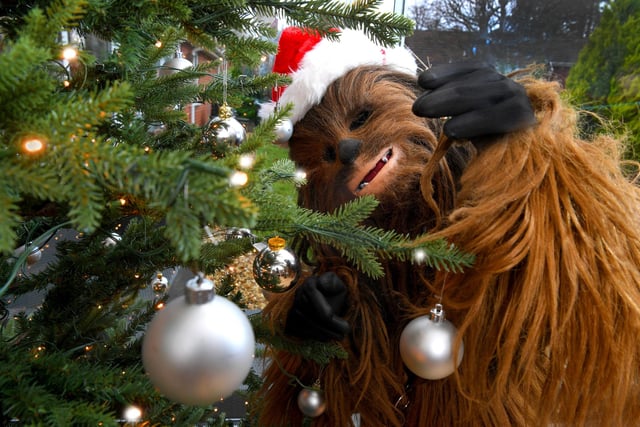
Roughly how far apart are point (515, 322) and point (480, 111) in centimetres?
30

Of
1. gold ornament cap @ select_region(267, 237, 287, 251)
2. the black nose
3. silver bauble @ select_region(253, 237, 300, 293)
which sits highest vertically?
the black nose

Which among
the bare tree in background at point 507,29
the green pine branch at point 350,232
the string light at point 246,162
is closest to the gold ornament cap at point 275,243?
the green pine branch at point 350,232

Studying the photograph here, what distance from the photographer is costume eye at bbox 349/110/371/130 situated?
963 millimetres

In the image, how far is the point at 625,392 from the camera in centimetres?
72

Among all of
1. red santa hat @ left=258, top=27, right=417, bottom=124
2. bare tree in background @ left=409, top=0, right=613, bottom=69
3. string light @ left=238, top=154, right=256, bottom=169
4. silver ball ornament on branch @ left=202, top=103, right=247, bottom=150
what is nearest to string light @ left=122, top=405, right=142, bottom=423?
string light @ left=238, top=154, right=256, bottom=169

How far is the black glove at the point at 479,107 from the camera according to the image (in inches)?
29.2

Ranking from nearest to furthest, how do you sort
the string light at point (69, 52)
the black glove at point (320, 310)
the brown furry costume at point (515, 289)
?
the string light at point (69, 52), the brown furry costume at point (515, 289), the black glove at point (320, 310)

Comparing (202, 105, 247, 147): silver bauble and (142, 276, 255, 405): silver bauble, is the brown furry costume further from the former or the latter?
(142, 276, 255, 405): silver bauble

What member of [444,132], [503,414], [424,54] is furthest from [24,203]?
[424,54]

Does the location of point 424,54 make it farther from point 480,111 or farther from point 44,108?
point 44,108

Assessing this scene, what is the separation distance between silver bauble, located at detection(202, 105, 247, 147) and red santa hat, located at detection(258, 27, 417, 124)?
11 cm

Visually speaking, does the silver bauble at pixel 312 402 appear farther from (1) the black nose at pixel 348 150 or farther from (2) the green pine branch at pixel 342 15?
(2) the green pine branch at pixel 342 15

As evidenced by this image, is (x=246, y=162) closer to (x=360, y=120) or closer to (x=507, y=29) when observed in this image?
(x=360, y=120)

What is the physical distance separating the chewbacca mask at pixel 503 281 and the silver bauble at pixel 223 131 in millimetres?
198
